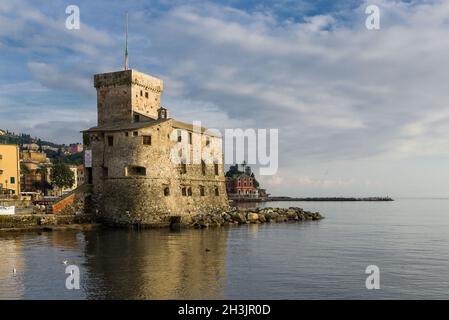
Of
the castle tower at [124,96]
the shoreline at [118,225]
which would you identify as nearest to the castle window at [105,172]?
the shoreline at [118,225]

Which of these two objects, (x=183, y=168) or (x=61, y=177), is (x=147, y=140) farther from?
(x=61, y=177)

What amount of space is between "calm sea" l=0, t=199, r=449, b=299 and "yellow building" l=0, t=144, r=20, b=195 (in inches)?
1170

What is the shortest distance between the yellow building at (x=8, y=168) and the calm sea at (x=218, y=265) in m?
29.7

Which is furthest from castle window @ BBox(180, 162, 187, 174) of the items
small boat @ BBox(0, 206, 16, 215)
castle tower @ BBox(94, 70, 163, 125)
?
small boat @ BBox(0, 206, 16, 215)

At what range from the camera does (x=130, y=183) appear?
1973 inches

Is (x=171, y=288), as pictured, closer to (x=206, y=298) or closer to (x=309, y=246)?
(x=206, y=298)

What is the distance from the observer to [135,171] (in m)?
51.0

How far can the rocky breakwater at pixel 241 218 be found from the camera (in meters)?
51.7

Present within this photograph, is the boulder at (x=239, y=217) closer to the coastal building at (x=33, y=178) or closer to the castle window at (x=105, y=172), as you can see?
the castle window at (x=105, y=172)

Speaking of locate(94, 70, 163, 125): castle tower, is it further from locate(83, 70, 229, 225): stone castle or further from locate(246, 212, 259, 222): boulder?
locate(246, 212, 259, 222): boulder

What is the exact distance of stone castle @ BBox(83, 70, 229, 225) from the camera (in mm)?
50125
